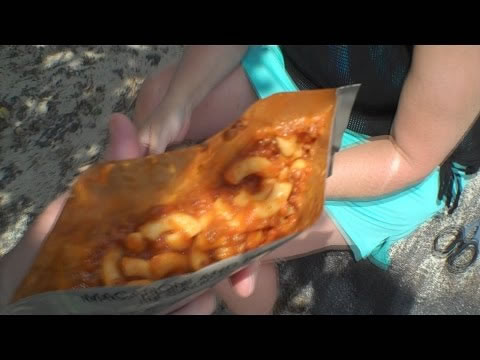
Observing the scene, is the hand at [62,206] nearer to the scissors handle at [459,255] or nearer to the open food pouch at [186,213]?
the open food pouch at [186,213]

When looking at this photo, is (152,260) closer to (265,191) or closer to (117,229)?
(117,229)

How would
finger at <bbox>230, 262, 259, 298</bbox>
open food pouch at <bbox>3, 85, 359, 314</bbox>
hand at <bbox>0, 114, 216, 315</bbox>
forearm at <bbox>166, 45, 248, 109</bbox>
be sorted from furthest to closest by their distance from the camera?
forearm at <bbox>166, 45, 248, 109</bbox> → finger at <bbox>230, 262, 259, 298</bbox> → hand at <bbox>0, 114, 216, 315</bbox> → open food pouch at <bbox>3, 85, 359, 314</bbox>

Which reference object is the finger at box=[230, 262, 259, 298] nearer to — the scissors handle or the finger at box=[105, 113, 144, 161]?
the finger at box=[105, 113, 144, 161]

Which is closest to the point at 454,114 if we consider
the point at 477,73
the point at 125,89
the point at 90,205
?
the point at 477,73

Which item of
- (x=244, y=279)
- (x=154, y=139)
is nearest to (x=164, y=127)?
(x=154, y=139)

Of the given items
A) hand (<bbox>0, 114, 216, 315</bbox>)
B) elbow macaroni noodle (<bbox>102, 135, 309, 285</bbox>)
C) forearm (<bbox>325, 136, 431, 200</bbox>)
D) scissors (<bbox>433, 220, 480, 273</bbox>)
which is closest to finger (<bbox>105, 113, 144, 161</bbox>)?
hand (<bbox>0, 114, 216, 315</bbox>)

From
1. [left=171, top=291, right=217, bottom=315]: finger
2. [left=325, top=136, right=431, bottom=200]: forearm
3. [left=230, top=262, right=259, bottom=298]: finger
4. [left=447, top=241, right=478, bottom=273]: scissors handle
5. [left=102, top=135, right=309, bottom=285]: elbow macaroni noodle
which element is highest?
[left=102, top=135, right=309, bottom=285]: elbow macaroni noodle

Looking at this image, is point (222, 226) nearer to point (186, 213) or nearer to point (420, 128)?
point (186, 213)

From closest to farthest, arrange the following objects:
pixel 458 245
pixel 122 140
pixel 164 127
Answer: pixel 122 140, pixel 164 127, pixel 458 245
